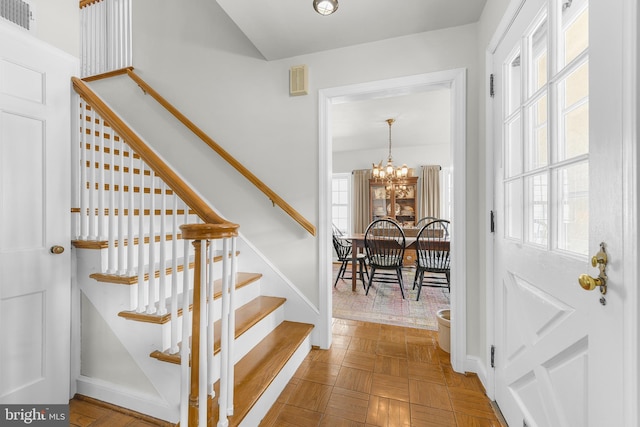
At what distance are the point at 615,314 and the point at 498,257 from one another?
89 centimetres

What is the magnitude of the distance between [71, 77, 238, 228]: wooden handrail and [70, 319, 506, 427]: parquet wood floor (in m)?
1.14

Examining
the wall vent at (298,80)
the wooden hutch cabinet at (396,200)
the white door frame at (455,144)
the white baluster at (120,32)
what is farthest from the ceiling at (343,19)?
the wooden hutch cabinet at (396,200)

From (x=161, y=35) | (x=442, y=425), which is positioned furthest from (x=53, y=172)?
(x=442, y=425)

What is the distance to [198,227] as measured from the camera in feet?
3.43

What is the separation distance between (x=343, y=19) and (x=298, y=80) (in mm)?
538

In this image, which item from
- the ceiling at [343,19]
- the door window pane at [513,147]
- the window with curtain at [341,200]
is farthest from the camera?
the window with curtain at [341,200]

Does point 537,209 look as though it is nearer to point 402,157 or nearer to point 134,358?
point 134,358

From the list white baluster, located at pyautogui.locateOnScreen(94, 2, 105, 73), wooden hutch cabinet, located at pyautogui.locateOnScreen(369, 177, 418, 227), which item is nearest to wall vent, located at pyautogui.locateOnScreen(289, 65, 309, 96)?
white baluster, located at pyautogui.locateOnScreen(94, 2, 105, 73)

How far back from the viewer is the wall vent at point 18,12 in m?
1.26

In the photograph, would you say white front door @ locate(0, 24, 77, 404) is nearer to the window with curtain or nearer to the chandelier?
the chandelier

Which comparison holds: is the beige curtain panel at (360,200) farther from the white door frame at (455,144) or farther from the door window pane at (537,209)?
the door window pane at (537,209)

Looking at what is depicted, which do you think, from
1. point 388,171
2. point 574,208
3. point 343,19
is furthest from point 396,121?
point 574,208

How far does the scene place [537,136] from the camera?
3.81ft

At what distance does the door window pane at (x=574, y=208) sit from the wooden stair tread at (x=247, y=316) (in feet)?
5.17
